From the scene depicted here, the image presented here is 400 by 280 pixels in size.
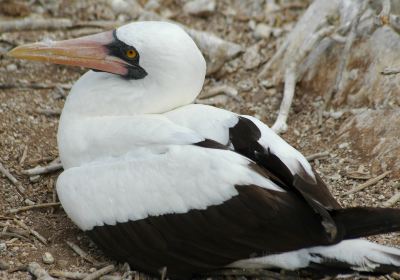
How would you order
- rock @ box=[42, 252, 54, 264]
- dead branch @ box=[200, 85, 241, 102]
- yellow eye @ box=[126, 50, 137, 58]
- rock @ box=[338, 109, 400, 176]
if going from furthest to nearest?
1. dead branch @ box=[200, 85, 241, 102]
2. rock @ box=[338, 109, 400, 176]
3. yellow eye @ box=[126, 50, 137, 58]
4. rock @ box=[42, 252, 54, 264]

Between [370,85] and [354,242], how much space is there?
2.15m

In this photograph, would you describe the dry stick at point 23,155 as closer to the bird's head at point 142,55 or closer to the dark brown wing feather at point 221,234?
the bird's head at point 142,55

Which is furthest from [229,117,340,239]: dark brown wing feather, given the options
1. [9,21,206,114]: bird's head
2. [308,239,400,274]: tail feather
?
[9,21,206,114]: bird's head

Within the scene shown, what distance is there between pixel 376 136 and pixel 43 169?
2330 millimetres

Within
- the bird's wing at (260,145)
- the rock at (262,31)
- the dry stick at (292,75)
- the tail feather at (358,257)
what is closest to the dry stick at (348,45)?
the dry stick at (292,75)

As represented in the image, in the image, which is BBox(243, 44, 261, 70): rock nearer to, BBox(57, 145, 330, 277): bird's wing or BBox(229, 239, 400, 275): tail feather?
BBox(57, 145, 330, 277): bird's wing

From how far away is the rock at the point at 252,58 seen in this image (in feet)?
23.5

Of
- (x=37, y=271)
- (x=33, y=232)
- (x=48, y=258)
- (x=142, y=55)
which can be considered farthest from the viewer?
(x=142, y=55)

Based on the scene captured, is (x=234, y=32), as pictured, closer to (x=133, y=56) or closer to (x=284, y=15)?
(x=284, y=15)

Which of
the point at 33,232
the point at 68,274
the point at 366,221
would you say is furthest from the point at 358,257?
the point at 33,232

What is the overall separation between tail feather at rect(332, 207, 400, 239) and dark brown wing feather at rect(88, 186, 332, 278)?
0.12 m

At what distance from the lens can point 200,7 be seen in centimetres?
796

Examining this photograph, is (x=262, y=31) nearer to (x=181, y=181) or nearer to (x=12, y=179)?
(x=12, y=179)

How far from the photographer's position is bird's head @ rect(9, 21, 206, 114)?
502 cm
